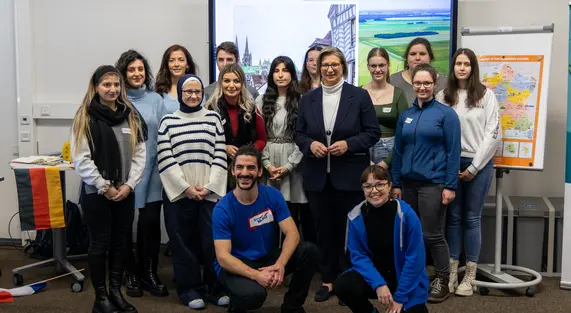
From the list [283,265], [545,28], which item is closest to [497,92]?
[545,28]

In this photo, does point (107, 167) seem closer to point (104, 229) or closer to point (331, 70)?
point (104, 229)

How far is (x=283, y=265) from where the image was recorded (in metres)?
2.85

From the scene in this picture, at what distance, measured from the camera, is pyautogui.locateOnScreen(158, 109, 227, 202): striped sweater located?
10.6ft

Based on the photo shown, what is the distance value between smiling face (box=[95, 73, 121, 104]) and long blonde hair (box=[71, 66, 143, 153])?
13 millimetres

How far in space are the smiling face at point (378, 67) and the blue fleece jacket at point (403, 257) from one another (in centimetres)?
111

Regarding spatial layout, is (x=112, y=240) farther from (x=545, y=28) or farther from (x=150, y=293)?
(x=545, y=28)

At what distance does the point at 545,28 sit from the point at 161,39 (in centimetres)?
267

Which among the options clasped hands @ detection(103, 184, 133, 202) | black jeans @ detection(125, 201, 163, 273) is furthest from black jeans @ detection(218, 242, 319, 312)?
black jeans @ detection(125, 201, 163, 273)

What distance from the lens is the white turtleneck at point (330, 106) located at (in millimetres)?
3303

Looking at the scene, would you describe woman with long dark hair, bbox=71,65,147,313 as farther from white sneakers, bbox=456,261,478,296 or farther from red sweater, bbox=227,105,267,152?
white sneakers, bbox=456,261,478,296

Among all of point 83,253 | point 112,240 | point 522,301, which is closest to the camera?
point 112,240

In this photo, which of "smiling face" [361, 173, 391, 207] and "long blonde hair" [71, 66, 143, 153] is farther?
"long blonde hair" [71, 66, 143, 153]

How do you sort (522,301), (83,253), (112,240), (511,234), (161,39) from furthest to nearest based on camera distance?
1. (161,39)
2. (83,253)
3. (511,234)
4. (522,301)
5. (112,240)

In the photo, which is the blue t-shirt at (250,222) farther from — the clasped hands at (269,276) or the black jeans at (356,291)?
the black jeans at (356,291)
